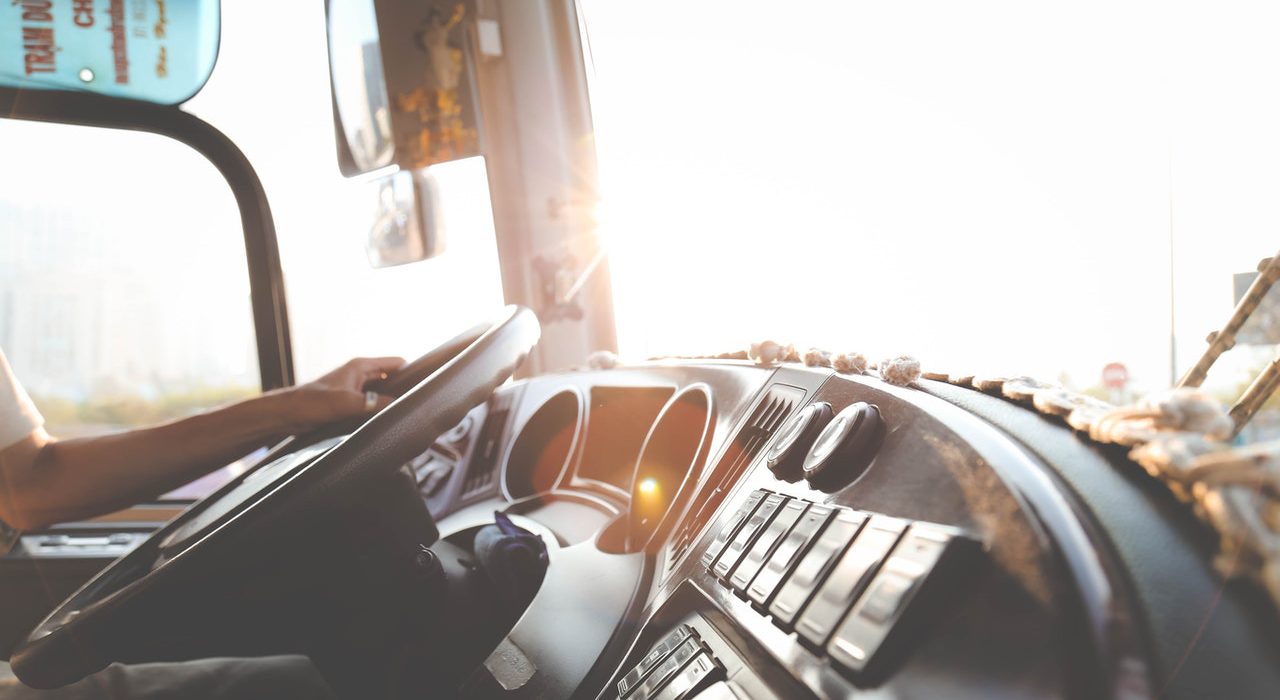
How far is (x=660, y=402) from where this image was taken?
4.13 feet

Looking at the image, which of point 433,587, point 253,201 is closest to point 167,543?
point 433,587

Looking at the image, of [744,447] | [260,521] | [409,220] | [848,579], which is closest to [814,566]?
[848,579]

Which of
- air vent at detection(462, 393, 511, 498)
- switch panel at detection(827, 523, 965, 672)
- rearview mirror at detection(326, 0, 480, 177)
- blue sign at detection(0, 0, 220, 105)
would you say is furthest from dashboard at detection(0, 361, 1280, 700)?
blue sign at detection(0, 0, 220, 105)

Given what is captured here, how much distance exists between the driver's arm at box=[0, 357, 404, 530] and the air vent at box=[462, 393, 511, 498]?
1.30 ft

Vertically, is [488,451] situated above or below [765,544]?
below

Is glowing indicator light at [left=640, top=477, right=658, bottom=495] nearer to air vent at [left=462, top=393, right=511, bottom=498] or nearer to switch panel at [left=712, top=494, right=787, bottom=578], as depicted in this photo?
switch panel at [left=712, top=494, right=787, bottom=578]

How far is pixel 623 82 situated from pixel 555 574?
4.46ft

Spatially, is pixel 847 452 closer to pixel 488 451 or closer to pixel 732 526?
pixel 732 526

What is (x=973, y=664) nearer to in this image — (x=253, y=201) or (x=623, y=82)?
(x=623, y=82)

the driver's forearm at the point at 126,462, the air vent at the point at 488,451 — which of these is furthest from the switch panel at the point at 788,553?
the air vent at the point at 488,451

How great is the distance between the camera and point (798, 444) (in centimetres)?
67

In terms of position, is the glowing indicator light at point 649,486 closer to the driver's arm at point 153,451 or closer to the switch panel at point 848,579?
the driver's arm at point 153,451

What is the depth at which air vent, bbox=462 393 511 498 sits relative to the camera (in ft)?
4.98

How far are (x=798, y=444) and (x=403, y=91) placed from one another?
6.37 feet
